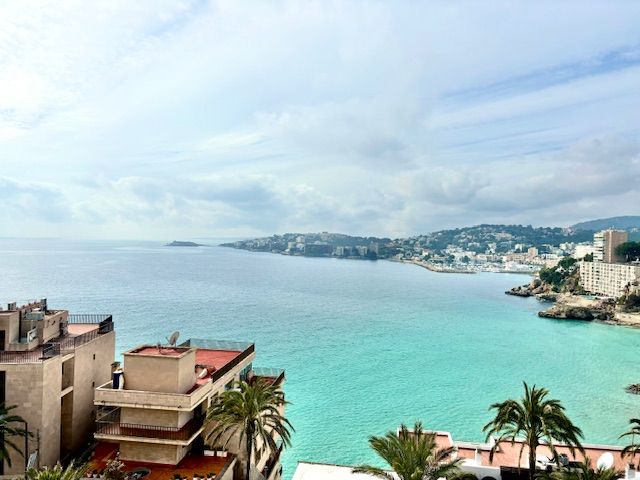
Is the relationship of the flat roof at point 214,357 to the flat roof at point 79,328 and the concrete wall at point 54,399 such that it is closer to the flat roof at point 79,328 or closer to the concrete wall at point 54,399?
the concrete wall at point 54,399

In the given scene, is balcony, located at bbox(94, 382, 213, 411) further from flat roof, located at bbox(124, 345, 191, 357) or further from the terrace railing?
the terrace railing

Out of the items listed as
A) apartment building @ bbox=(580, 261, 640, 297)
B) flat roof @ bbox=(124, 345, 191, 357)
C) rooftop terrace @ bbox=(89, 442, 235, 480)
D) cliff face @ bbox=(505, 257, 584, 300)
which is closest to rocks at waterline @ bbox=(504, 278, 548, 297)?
cliff face @ bbox=(505, 257, 584, 300)

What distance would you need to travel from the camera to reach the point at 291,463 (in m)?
28.4

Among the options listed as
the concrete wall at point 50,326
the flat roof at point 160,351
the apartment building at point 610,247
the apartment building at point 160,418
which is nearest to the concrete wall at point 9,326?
the concrete wall at point 50,326

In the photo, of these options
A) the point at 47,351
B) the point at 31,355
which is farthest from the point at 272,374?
the point at 31,355

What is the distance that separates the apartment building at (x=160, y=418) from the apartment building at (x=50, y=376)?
5.46ft

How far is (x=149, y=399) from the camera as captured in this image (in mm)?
17016

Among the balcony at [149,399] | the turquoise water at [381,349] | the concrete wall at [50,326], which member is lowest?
the turquoise water at [381,349]

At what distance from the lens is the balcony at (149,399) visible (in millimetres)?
16812

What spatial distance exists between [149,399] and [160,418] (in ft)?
3.18

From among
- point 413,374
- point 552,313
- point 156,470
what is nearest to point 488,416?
point 413,374

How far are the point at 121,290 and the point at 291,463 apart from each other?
9555 centimetres

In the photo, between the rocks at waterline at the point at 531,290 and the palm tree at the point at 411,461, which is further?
the rocks at waterline at the point at 531,290

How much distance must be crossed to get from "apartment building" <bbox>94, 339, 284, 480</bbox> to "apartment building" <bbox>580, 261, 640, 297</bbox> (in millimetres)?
124482
